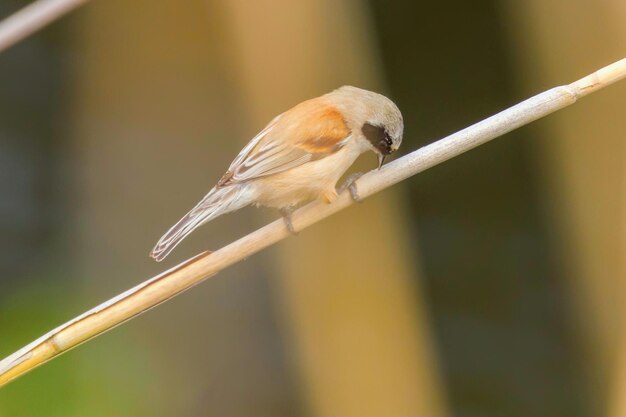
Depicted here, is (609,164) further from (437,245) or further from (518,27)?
(437,245)

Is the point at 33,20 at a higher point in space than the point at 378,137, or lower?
higher

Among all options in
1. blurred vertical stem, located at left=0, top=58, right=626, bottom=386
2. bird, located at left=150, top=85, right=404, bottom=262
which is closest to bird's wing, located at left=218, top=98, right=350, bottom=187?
bird, located at left=150, top=85, right=404, bottom=262

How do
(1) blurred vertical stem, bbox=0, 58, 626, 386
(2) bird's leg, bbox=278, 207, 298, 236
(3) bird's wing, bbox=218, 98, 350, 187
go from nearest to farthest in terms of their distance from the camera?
(1) blurred vertical stem, bbox=0, 58, 626, 386
(2) bird's leg, bbox=278, 207, 298, 236
(3) bird's wing, bbox=218, 98, 350, 187

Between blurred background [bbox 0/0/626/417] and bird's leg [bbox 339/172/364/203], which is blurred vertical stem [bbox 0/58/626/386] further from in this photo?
blurred background [bbox 0/0/626/417]

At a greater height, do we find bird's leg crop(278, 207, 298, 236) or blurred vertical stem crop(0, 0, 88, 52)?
blurred vertical stem crop(0, 0, 88, 52)

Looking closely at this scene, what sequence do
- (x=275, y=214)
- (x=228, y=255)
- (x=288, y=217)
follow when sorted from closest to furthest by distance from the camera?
(x=228, y=255) < (x=288, y=217) < (x=275, y=214)

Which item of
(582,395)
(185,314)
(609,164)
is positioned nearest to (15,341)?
(185,314)

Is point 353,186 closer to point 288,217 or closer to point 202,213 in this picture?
point 288,217

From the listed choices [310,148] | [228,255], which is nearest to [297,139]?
[310,148]
